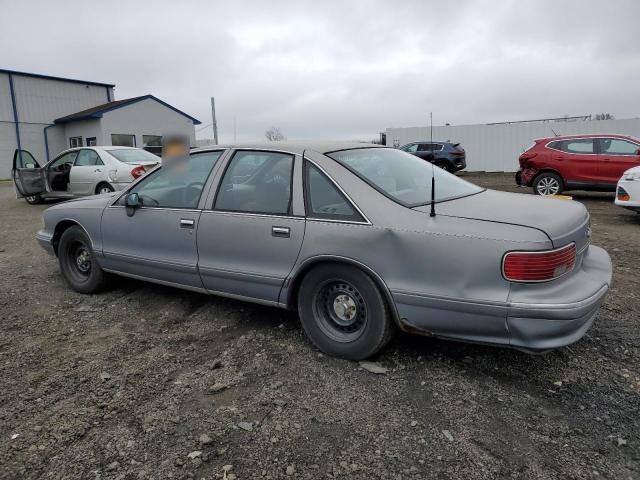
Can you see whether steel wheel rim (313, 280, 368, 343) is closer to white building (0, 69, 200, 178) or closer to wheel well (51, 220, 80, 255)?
wheel well (51, 220, 80, 255)

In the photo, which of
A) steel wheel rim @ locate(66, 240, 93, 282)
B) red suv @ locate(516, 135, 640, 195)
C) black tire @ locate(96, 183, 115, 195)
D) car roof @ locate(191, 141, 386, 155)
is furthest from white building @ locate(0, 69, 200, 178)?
car roof @ locate(191, 141, 386, 155)

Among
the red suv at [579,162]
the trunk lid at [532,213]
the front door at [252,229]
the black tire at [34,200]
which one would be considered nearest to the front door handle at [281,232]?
the front door at [252,229]

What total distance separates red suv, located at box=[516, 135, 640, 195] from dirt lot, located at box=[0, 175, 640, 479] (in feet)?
26.6

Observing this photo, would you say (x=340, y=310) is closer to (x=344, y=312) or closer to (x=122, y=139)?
(x=344, y=312)

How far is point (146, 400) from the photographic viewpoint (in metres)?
2.85

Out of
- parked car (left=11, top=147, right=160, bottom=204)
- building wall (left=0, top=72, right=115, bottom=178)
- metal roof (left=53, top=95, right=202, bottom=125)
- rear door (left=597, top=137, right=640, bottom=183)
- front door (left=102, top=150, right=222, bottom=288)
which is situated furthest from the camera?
building wall (left=0, top=72, right=115, bottom=178)

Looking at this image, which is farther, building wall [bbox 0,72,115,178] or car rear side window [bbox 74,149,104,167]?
building wall [bbox 0,72,115,178]

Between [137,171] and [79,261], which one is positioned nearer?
[79,261]

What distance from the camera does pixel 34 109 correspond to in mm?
27859

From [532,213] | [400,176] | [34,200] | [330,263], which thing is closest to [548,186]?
[400,176]

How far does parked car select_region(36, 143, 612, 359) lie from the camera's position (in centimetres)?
261

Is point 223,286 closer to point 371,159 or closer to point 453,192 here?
point 371,159

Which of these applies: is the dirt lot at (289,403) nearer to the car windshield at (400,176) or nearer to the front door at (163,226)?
the front door at (163,226)

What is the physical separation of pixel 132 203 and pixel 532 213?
3.12 m
